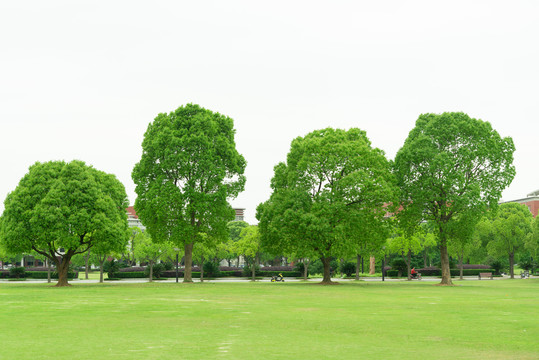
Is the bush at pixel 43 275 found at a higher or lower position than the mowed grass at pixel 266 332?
lower

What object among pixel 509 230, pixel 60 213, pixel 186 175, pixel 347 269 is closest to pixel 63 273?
pixel 60 213

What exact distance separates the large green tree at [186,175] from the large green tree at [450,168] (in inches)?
709

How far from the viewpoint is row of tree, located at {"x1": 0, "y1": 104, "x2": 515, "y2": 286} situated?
47875 millimetres

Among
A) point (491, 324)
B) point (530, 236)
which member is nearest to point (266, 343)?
point (491, 324)

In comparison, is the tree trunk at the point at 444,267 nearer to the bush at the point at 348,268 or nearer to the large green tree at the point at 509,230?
the large green tree at the point at 509,230

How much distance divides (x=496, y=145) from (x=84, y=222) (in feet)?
126

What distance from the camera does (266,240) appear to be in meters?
54.0

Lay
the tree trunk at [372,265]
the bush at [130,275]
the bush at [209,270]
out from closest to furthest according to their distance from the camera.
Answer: the bush at [130,275]
the bush at [209,270]
the tree trunk at [372,265]

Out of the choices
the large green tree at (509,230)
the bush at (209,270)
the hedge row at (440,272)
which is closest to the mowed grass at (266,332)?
the bush at (209,270)

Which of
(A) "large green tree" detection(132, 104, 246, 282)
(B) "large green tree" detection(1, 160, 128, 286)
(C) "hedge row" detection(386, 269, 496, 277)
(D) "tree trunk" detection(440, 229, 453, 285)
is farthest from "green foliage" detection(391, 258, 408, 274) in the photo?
(B) "large green tree" detection(1, 160, 128, 286)

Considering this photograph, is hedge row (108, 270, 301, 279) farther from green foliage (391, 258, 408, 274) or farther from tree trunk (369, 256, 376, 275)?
tree trunk (369, 256, 376, 275)

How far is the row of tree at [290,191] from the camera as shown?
47875mm

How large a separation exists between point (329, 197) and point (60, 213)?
929 inches

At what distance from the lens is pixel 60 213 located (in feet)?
152
